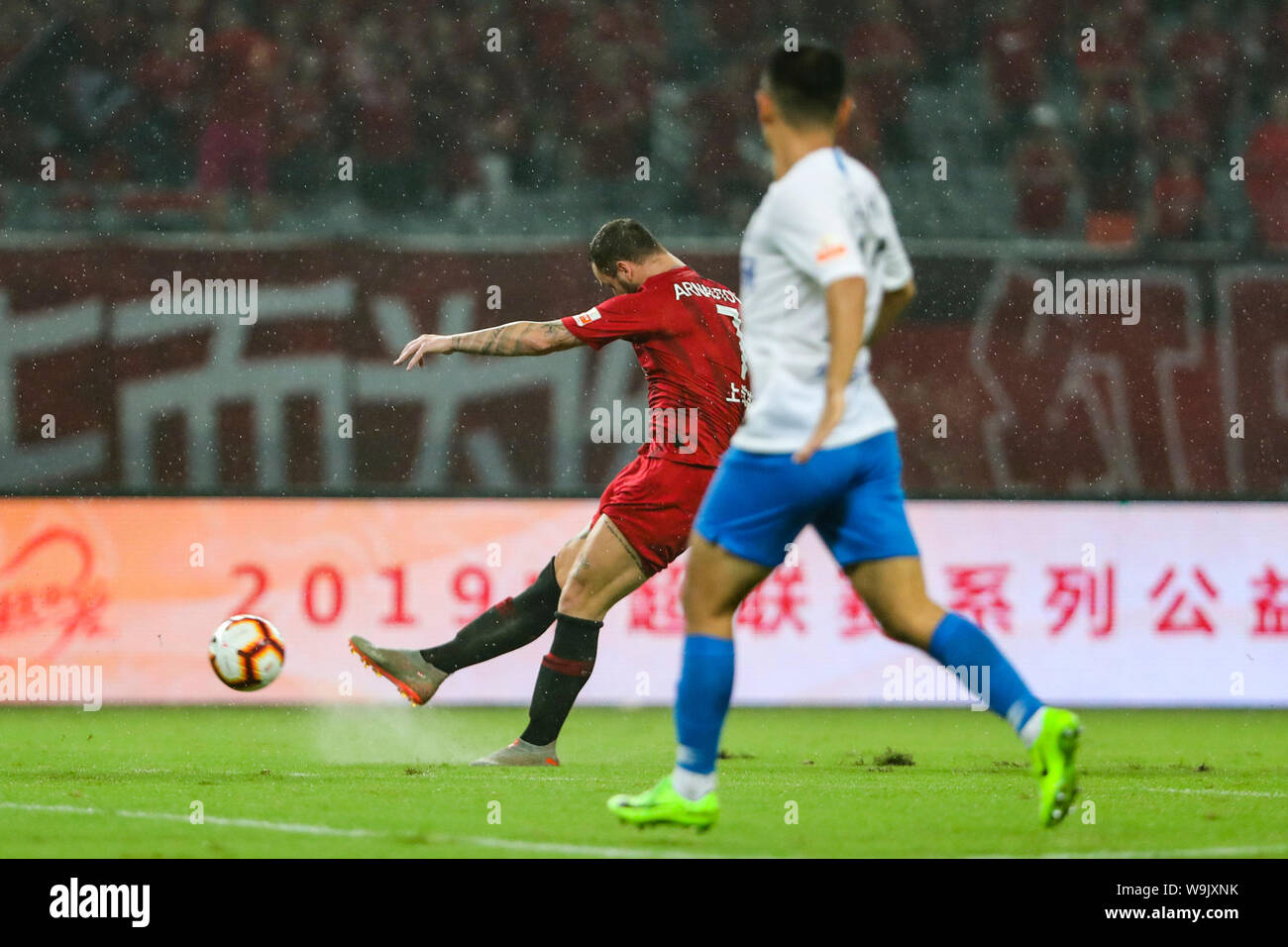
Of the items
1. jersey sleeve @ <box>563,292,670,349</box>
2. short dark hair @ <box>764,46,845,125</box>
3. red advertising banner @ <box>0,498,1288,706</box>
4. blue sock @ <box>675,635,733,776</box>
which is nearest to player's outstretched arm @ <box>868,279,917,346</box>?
short dark hair @ <box>764,46,845,125</box>

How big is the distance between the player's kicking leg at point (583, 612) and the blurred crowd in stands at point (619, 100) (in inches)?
211

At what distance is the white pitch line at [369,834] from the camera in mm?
4273

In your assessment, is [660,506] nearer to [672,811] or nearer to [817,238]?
[672,811]

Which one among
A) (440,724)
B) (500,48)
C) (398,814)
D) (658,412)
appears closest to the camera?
(398,814)

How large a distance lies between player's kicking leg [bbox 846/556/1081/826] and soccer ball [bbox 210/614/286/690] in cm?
281

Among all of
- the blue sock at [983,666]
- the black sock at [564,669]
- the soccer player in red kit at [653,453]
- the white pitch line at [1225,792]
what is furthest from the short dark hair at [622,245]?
the white pitch line at [1225,792]

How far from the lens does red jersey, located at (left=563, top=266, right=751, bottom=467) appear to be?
19.7 ft

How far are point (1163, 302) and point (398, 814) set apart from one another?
21.7 ft

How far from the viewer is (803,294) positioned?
4.12 metres

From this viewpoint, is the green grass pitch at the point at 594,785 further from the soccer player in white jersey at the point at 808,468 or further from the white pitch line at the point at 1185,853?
the soccer player in white jersey at the point at 808,468

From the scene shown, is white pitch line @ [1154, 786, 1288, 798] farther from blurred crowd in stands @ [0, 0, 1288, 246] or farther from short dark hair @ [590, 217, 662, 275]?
blurred crowd in stands @ [0, 0, 1288, 246]

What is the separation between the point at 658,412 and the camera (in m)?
6.10
